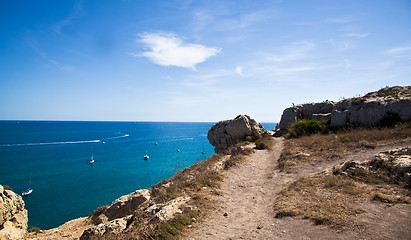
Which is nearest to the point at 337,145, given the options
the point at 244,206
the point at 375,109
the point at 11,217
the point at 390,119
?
the point at 390,119

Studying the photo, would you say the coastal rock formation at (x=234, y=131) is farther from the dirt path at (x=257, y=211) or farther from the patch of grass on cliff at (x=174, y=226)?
the patch of grass on cliff at (x=174, y=226)

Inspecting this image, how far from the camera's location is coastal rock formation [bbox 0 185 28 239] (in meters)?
10.8

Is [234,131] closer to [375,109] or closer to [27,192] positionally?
[375,109]

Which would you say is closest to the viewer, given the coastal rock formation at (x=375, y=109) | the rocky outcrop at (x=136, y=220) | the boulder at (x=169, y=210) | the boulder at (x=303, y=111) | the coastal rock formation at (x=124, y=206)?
the boulder at (x=169, y=210)

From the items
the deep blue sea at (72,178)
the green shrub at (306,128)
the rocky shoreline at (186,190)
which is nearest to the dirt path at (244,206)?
the rocky shoreline at (186,190)

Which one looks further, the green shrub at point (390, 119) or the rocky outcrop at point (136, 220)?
the green shrub at point (390, 119)

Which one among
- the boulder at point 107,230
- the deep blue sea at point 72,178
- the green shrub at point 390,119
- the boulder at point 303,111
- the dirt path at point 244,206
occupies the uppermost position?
the boulder at point 303,111

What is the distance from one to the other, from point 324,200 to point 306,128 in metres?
15.1

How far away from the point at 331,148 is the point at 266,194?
732cm

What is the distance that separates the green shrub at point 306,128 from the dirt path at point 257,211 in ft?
28.5

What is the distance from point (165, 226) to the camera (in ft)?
17.3

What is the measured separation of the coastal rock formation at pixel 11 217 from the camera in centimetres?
1082

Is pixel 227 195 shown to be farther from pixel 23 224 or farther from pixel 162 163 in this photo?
pixel 162 163

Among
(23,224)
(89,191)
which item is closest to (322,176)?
(23,224)
